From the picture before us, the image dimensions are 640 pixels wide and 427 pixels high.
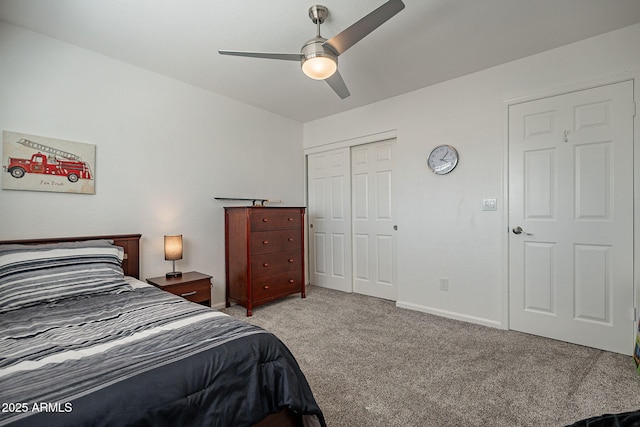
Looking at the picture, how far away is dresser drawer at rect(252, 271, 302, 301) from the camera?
3373mm

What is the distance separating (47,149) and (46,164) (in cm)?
12

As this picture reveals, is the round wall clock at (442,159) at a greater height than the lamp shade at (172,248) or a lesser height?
greater

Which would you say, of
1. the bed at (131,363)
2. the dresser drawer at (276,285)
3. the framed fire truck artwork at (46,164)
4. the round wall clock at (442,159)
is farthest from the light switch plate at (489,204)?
the framed fire truck artwork at (46,164)

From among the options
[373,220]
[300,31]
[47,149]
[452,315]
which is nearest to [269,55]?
[300,31]

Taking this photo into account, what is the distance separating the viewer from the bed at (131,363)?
855 mm

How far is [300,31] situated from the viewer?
7.53 feet

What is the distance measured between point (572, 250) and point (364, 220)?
2.23 m

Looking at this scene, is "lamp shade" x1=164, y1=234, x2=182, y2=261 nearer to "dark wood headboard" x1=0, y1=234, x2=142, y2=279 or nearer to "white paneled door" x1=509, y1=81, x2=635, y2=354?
"dark wood headboard" x1=0, y1=234, x2=142, y2=279

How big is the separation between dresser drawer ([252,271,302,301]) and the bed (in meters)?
1.53

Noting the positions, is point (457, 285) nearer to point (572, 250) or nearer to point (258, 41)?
point (572, 250)

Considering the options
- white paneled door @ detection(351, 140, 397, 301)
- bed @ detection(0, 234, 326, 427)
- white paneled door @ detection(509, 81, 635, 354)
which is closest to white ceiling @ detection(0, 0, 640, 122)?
white paneled door @ detection(509, 81, 635, 354)

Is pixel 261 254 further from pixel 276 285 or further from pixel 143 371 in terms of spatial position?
pixel 143 371

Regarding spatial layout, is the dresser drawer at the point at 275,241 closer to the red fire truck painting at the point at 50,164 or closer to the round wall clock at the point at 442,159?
the red fire truck painting at the point at 50,164

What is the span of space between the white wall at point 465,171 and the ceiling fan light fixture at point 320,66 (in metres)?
1.77
